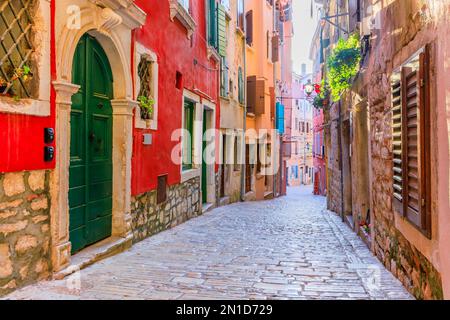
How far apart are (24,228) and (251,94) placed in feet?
48.0

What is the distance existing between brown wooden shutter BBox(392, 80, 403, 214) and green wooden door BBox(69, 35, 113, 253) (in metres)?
3.31

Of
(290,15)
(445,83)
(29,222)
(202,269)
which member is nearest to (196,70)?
(202,269)

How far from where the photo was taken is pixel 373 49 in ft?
20.1

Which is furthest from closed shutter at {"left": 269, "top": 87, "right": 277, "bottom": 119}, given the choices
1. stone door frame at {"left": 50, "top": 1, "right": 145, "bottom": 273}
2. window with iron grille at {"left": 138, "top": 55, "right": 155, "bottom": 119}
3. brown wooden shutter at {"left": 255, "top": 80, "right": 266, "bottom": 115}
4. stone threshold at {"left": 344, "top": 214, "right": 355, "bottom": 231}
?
stone door frame at {"left": 50, "top": 1, "right": 145, "bottom": 273}

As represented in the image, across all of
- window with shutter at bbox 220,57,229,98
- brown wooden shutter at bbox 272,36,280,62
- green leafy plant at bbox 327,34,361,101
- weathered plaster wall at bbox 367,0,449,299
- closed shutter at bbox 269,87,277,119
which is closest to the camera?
weathered plaster wall at bbox 367,0,449,299

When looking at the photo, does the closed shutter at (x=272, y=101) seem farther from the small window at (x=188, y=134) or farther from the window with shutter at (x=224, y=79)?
the small window at (x=188, y=134)

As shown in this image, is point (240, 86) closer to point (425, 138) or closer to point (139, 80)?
point (139, 80)

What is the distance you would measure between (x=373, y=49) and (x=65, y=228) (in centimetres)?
458

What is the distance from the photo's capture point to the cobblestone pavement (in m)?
3.86

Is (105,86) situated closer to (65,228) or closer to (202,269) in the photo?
(65,228)

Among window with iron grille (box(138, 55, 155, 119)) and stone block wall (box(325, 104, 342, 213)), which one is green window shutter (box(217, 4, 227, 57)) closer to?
stone block wall (box(325, 104, 342, 213))

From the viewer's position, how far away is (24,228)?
3.68m

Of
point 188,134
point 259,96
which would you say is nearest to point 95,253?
point 188,134

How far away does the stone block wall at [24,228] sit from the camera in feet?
11.3
